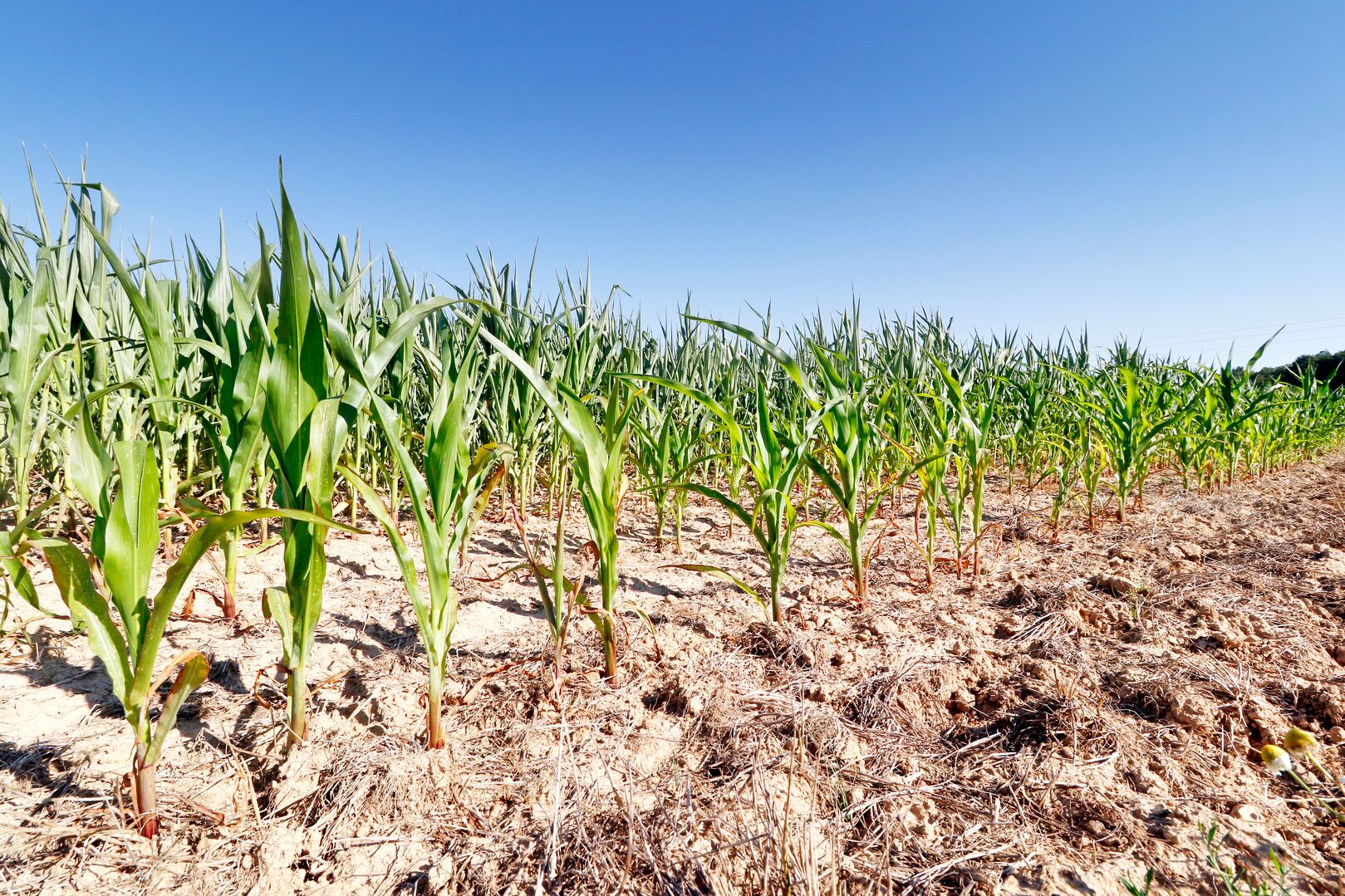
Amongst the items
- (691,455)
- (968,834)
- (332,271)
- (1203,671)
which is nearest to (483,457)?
(968,834)

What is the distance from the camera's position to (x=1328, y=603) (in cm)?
174

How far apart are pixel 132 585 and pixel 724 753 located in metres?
0.91

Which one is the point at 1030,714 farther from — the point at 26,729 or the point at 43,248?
the point at 43,248

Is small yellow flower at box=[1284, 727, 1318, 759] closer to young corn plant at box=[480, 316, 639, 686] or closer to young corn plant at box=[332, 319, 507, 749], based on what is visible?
young corn plant at box=[480, 316, 639, 686]

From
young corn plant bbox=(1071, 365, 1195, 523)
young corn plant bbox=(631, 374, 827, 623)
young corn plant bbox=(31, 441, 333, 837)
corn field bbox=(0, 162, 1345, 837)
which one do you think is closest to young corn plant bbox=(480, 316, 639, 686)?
corn field bbox=(0, 162, 1345, 837)

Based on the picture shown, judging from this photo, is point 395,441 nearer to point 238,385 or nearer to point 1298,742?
point 238,385

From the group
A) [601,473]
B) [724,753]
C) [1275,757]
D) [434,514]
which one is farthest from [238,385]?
[1275,757]

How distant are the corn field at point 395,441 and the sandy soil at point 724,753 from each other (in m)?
0.09

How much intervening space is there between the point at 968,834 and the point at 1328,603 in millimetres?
1665

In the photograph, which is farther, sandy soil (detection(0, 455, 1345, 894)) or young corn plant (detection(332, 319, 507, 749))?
young corn plant (detection(332, 319, 507, 749))

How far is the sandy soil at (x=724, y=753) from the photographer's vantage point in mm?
823

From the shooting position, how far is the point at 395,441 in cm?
98

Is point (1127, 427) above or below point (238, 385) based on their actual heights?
above

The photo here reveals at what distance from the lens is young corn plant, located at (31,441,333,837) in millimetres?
766
